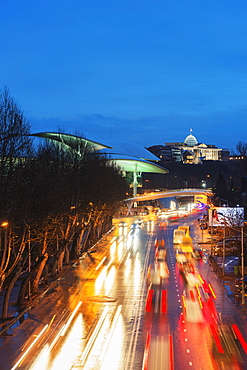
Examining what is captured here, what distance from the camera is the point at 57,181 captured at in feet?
111

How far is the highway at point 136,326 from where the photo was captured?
1822 cm

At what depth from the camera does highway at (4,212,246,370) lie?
717 inches

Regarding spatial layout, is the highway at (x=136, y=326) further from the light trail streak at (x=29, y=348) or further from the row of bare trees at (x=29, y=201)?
the row of bare trees at (x=29, y=201)

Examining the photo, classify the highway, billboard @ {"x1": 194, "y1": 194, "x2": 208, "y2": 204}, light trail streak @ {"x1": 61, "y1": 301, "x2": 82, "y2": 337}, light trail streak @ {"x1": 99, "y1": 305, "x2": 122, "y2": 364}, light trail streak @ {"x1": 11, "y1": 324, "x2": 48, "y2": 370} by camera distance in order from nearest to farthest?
light trail streak @ {"x1": 11, "y1": 324, "x2": 48, "y2": 370} → the highway → light trail streak @ {"x1": 99, "y1": 305, "x2": 122, "y2": 364} → light trail streak @ {"x1": 61, "y1": 301, "x2": 82, "y2": 337} → billboard @ {"x1": 194, "y1": 194, "x2": 208, "y2": 204}

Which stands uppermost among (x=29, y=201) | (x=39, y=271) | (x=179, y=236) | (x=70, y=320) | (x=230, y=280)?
(x=29, y=201)

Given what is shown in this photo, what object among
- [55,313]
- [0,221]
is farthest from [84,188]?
[0,221]

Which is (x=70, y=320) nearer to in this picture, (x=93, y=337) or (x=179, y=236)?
(x=93, y=337)

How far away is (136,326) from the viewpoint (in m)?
23.4

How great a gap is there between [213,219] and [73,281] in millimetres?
24202

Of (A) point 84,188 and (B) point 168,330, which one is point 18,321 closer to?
(B) point 168,330

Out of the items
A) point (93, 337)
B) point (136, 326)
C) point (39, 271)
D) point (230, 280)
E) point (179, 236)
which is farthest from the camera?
point (179, 236)

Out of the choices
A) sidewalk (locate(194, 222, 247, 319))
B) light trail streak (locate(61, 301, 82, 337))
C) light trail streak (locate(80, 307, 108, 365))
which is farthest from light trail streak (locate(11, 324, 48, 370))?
sidewalk (locate(194, 222, 247, 319))

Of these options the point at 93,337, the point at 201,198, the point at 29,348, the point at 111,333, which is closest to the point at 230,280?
the point at 111,333

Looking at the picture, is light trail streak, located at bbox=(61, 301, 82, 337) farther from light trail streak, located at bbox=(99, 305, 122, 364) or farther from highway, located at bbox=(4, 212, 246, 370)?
light trail streak, located at bbox=(99, 305, 122, 364)
